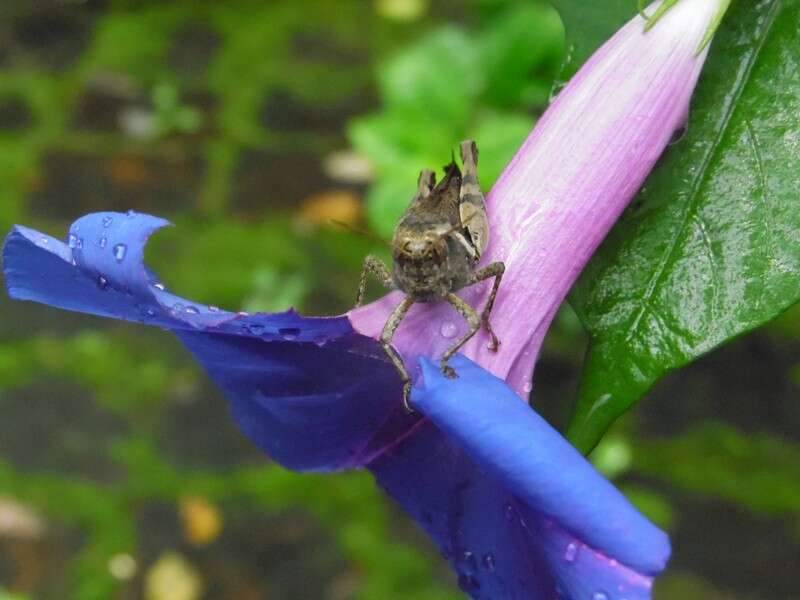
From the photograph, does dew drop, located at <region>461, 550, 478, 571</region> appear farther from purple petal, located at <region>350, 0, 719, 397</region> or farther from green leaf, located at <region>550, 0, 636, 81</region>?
green leaf, located at <region>550, 0, 636, 81</region>

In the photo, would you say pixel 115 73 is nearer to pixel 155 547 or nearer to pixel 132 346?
pixel 132 346

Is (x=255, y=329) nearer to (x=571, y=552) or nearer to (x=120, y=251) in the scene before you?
(x=120, y=251)

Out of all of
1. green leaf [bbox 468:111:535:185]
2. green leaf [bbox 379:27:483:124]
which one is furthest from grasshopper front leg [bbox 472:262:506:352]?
green leaf [bbox 379:27:483:124]

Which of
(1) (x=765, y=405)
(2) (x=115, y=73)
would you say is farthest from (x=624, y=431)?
(2) (x=115, y=73)

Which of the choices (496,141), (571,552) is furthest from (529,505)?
(496,141)

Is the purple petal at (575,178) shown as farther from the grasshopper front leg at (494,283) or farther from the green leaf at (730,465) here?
the green leaf at (730,465)
